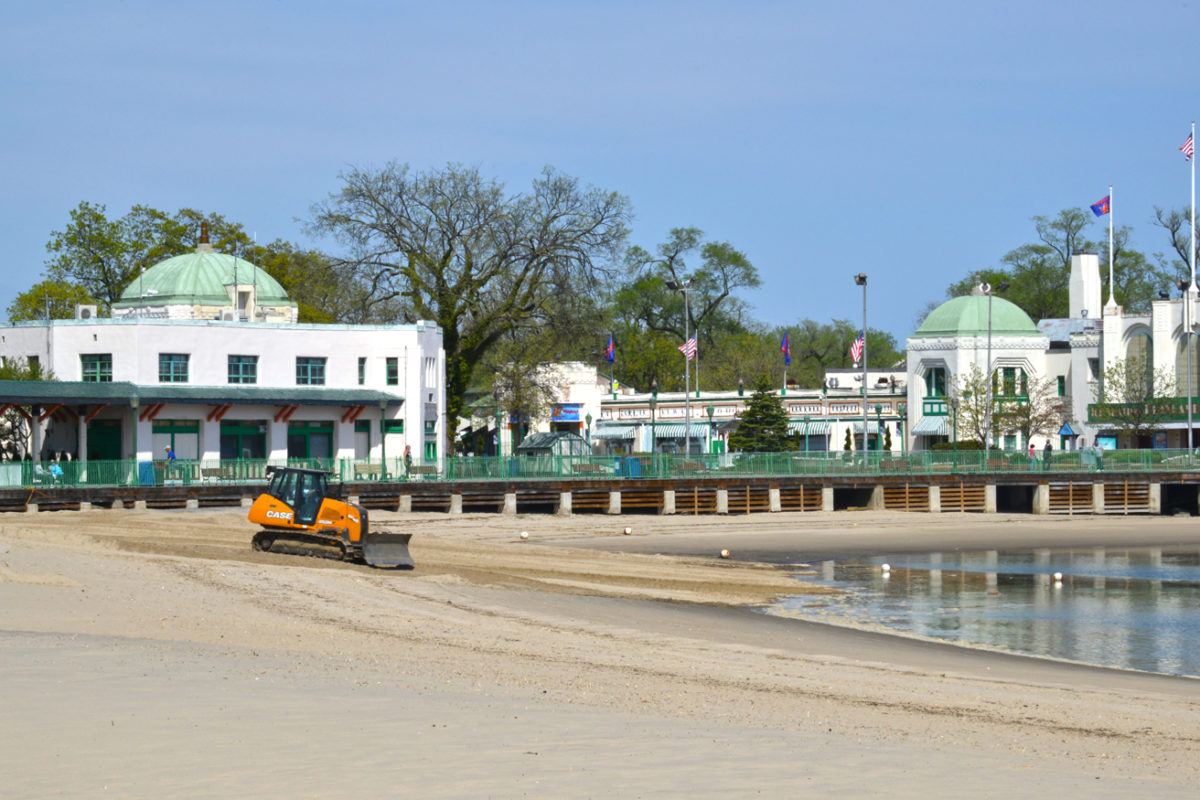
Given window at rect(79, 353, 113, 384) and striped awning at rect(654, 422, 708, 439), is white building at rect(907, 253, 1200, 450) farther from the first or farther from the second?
window at rect(79, 353, 113, 384)

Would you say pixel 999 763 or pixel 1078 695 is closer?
pixel 999 763

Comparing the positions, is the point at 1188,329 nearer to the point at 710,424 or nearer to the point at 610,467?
the point at 710,424

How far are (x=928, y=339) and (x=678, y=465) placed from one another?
26.5 meters

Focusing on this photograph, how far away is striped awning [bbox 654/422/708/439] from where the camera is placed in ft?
256

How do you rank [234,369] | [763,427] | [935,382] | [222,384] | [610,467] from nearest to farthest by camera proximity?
[610,467] → [222,384] → [234,369] → [763,427] → [935,382]

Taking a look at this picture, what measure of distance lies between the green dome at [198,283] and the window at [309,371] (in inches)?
286

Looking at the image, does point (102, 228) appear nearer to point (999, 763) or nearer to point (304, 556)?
point (304, 556)

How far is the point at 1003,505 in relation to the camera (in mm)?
64500

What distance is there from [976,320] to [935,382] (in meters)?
4.30

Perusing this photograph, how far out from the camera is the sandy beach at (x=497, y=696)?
33.0ft

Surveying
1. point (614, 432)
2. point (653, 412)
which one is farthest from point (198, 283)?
point (614, 432)

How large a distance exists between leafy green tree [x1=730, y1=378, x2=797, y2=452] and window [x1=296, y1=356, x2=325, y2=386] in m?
23.8

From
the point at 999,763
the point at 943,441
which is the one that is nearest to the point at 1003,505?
the point at 943,441

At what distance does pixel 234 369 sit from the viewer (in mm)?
58812
